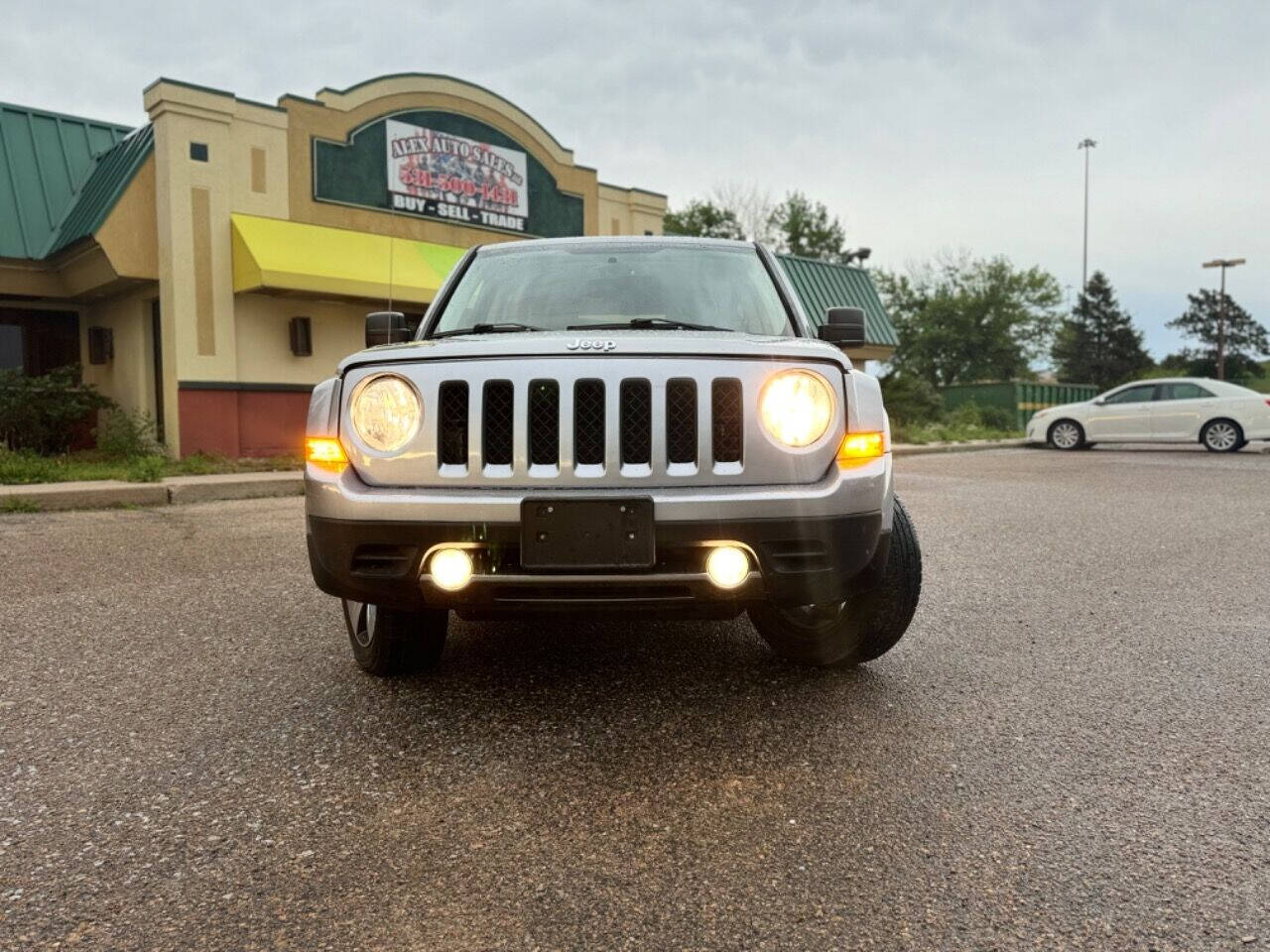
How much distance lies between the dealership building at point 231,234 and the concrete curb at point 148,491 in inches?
122

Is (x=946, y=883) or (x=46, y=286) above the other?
(x=46, y=286)

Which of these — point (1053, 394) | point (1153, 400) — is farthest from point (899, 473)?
point (1053, 394)

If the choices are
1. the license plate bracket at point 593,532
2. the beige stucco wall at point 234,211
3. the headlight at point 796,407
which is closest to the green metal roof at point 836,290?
the beige stucco wall at point 234,211

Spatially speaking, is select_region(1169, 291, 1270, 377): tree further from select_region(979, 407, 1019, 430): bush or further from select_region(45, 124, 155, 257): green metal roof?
select_region(45, 124, 155, 257): green metal roof

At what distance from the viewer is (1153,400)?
58.5 ft

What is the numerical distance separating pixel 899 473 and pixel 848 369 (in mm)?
10472

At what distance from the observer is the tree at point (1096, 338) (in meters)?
64.1

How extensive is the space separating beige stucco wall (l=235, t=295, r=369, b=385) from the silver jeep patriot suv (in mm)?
11090

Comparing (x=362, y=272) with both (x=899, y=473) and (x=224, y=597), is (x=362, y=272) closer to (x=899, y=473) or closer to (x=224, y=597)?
(x=899, y=473)

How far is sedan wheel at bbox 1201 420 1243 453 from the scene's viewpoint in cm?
1702

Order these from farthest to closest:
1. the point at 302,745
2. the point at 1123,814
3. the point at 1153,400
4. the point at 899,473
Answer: the point at 1153,400 → the point at 899,473 → the point at 302,745 → the point at 1123,814

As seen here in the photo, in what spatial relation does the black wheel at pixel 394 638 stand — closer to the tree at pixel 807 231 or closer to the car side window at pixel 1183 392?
the car side window at pixel 1183 392

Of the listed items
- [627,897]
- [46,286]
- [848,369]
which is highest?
[46,286]

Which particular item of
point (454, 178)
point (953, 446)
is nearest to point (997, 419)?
point (953, 446)
